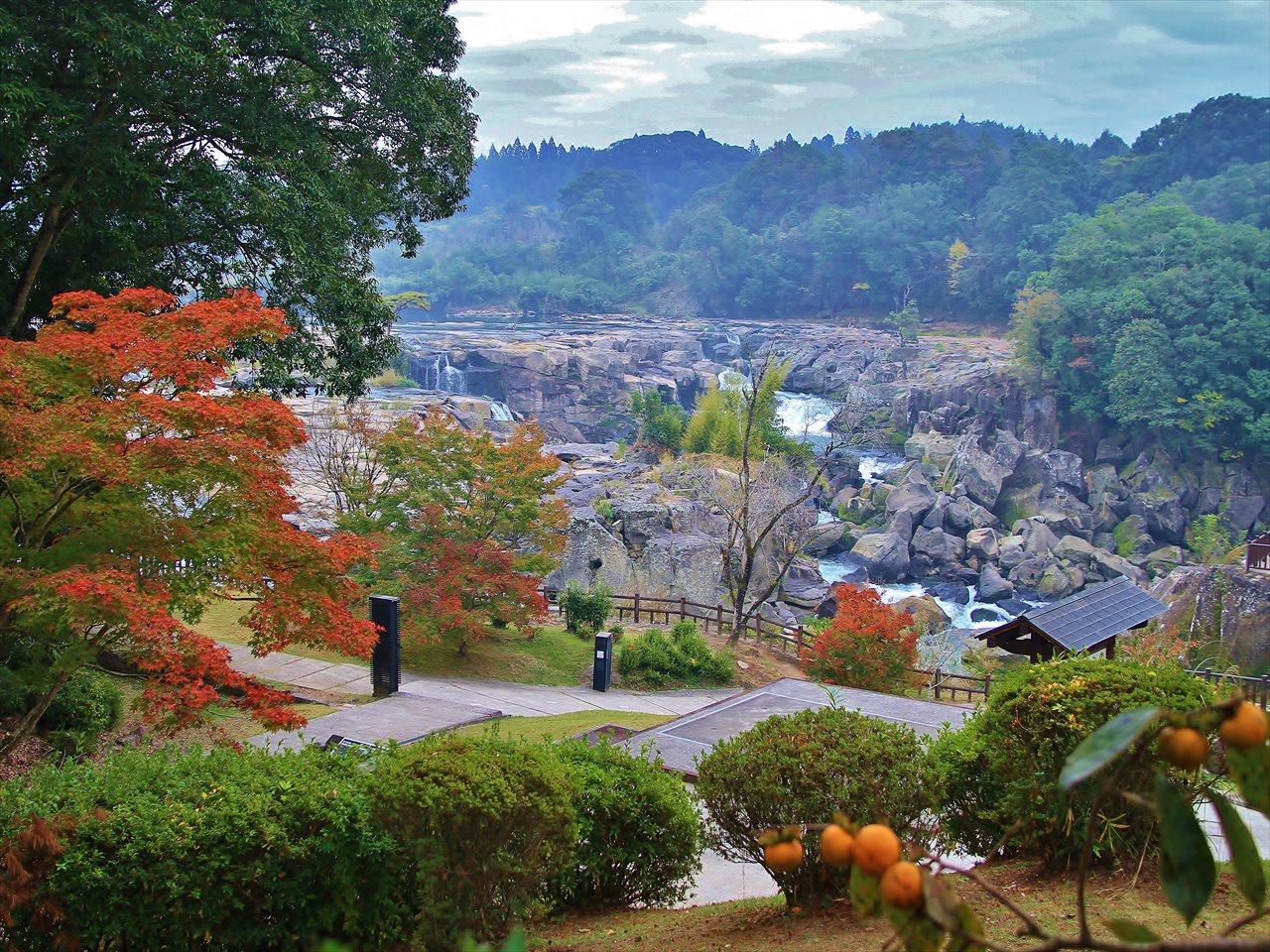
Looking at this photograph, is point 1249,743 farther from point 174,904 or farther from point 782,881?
point 174,904

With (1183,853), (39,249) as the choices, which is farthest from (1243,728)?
(39,249)

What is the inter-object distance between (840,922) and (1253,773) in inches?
149

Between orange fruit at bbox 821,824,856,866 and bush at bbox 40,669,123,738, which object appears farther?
bush at bbox 40,669,123,738

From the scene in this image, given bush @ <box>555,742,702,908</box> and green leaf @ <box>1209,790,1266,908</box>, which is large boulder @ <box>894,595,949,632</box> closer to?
bush @ <box>555,742,702,908</box>

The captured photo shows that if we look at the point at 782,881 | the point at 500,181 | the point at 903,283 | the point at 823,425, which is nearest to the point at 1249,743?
the point at 782,881

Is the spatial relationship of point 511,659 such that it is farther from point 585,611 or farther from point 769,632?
point 769,632

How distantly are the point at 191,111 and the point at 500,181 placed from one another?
138m

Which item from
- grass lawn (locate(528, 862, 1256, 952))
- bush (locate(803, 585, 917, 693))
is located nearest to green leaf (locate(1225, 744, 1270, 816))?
grass lawn (locate(528, 862, 1256, 952))

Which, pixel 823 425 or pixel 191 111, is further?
pixel 823 425

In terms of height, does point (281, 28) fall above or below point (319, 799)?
above

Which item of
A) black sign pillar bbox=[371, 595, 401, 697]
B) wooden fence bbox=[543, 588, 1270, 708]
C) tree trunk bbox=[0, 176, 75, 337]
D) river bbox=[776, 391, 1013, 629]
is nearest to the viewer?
tree trunk bbox=[0, 176, 75, 337]

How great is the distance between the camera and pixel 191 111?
1088 cm

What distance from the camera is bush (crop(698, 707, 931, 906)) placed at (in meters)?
5.10

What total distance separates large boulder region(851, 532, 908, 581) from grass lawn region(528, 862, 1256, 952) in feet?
97.3
